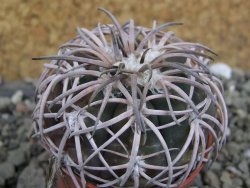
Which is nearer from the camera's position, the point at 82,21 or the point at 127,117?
the point at 127,117

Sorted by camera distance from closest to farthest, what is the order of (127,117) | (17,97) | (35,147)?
(127,117) → (35,147) → (17,97)

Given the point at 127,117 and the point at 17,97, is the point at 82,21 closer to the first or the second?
the point at 17,97

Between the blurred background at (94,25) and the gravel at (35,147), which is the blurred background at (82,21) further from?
the gravel at (35,147)

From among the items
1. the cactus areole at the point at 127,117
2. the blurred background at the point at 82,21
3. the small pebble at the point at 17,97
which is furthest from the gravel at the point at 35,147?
the cactus areole at the point at 127,117

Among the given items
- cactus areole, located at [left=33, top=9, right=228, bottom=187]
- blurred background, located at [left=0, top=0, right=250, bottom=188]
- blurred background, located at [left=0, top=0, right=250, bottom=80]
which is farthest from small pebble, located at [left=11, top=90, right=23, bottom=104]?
cactus areole, located at [left=33, top=9, right=228, bottom=187]

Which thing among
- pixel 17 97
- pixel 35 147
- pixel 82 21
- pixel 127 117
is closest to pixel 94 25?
pixel 82 21

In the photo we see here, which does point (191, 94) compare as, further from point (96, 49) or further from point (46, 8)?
point (46, 8)

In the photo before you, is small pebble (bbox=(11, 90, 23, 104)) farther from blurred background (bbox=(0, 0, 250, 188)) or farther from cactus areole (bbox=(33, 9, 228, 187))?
cactus areole (bbox=(33, 9, 228, 187))

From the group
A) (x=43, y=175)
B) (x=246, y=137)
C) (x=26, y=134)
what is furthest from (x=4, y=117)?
(x=246, y=137)

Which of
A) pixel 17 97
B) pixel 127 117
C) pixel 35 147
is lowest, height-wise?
pixel 35 147
